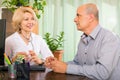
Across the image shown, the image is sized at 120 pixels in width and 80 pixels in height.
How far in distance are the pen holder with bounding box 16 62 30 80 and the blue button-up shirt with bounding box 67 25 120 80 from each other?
0.35 meters

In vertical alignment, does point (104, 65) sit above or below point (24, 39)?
below

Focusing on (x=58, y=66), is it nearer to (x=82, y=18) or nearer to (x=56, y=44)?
(x=82, y=18)

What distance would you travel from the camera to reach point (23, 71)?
1.59m

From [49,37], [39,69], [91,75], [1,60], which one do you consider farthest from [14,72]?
[49,37]

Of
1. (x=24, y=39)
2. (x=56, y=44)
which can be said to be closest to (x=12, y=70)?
(x=24, y=39)

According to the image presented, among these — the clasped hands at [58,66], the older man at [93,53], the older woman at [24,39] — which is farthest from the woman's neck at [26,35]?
the clasped hands at [58,66]

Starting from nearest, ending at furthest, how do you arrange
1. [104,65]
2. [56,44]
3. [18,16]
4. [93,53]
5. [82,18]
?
[104,65] < [93,53] < [82,18] < [18,16] < [56,44]

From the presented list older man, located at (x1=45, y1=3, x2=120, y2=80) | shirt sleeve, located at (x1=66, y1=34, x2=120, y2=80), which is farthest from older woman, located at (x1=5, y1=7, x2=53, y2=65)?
shirt sleeve, located at (x1=66, y1=34, x2=120, y2=80)

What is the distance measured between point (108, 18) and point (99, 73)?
302 cm

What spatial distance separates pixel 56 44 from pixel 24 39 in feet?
6.67

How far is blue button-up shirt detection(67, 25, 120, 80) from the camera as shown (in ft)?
5.71

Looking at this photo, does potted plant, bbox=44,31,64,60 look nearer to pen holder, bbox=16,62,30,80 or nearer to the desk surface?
the desk surface

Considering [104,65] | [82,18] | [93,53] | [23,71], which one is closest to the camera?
[23,71]

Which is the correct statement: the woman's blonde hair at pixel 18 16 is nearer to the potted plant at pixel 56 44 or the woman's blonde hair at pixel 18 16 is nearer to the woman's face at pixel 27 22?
the woman's face at pixel 27 22
